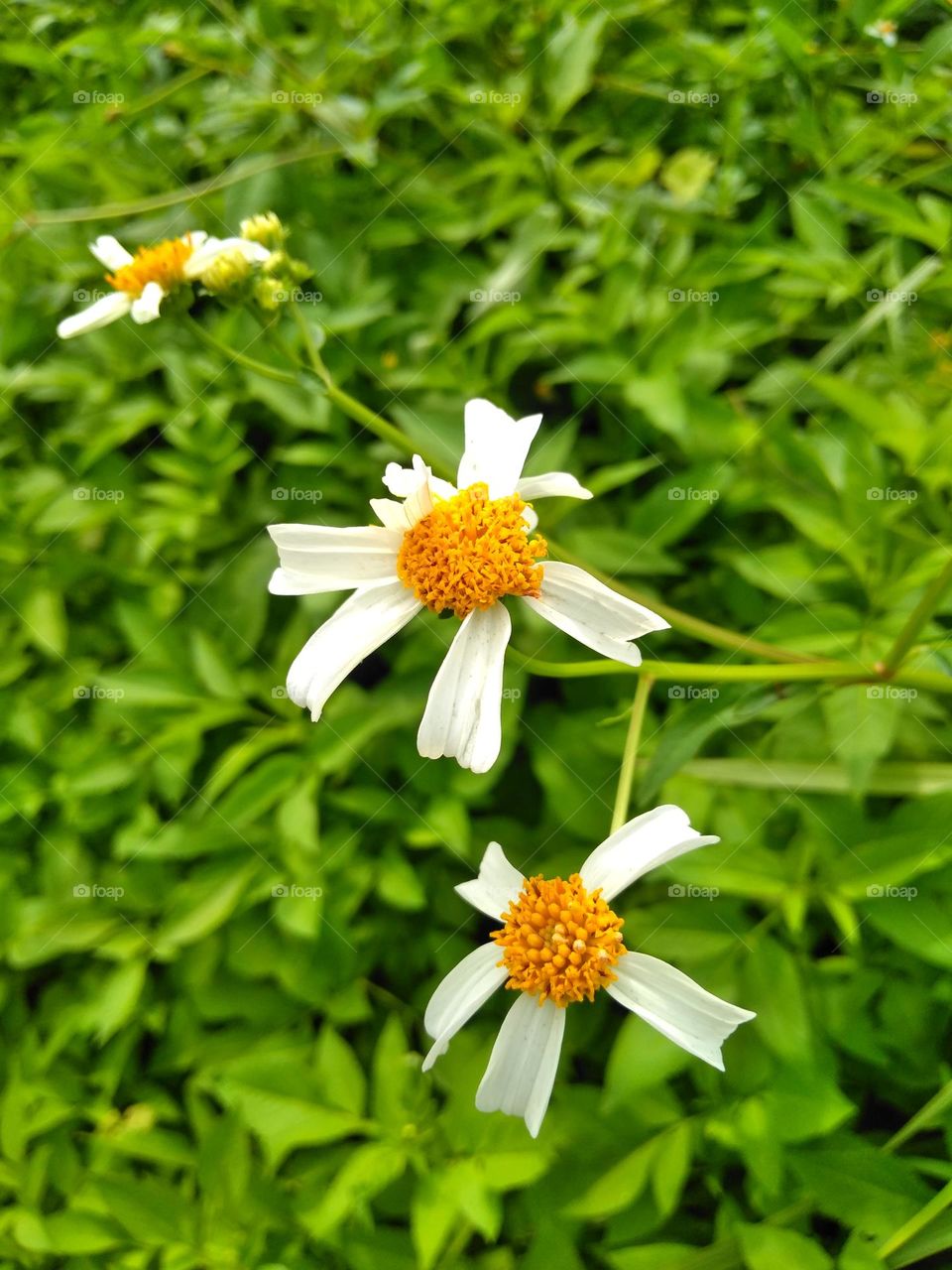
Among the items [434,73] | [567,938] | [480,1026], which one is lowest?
[480,1026]

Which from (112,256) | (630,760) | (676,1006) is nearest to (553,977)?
(676,1006)

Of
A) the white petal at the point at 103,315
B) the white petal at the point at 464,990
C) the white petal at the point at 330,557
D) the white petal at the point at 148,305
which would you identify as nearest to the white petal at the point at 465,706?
the white petal at the point at 330,557

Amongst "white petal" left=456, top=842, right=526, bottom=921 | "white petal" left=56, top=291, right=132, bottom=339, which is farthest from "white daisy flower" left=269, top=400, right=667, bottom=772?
"white petal" left=56, top=291, right=132, bottom=339

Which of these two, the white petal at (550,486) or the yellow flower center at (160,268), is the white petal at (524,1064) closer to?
the white petal at (550,486)

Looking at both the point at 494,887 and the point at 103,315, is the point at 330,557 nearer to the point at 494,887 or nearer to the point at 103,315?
the point at 494,887

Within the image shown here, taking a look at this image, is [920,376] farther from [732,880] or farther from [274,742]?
[274,742]

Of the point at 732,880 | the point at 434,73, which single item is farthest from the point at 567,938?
the point at 434,73
